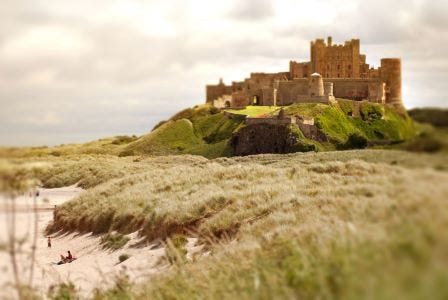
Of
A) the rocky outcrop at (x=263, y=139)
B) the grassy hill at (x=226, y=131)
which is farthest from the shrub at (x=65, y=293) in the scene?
the rocky outcrop at (x=263, y=139)

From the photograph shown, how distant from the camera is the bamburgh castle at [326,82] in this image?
77.6 meters

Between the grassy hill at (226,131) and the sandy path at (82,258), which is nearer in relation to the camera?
the sandy path at (82,258)

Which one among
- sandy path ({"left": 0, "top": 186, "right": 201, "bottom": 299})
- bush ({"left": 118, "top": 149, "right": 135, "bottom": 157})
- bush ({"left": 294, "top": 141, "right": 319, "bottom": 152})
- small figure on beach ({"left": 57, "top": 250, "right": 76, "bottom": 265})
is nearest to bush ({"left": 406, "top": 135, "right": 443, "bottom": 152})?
sandy path ({"left": 0, "top": 186, "right": 201, "bottom": 299})

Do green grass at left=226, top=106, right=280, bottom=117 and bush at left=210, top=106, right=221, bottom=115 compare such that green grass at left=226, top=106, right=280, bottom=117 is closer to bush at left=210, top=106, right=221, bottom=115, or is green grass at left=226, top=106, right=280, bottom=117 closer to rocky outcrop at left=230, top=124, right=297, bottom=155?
bush at left=210, top=106, right=221, bottom=115

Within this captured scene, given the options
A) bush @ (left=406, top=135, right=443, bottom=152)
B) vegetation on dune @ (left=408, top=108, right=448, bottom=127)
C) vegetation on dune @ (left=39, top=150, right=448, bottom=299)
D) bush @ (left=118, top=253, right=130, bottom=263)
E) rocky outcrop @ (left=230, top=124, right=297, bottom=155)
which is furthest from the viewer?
rocky outcrop @ (left=230, top=124, right=297, bottom=155)

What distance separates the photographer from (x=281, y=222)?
13.0 metres

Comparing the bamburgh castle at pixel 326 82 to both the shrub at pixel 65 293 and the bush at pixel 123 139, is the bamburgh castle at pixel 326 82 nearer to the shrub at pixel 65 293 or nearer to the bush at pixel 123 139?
the bush at pixel 123 139

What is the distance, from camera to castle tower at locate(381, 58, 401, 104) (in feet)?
257

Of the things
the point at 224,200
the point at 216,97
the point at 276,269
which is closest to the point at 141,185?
the point at 224,200

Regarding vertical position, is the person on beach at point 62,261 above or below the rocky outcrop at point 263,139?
below

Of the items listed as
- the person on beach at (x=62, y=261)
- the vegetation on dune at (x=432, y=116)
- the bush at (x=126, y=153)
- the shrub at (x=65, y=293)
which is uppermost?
the vegetation on dune at (x=432, y=116)

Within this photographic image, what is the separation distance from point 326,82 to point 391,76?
7.85 metres

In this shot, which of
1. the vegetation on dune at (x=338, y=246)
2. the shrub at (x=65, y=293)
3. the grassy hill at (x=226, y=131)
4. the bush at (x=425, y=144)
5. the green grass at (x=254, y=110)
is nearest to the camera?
the vegetation on dune at (x=338, y=246)

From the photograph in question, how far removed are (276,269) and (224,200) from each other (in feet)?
41.8
